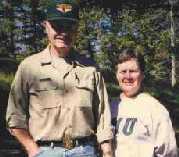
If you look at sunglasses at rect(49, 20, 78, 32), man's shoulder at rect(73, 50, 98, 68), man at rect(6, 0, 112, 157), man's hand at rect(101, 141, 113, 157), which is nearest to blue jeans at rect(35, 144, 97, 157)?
man at rect(6, 0, 112, 157)

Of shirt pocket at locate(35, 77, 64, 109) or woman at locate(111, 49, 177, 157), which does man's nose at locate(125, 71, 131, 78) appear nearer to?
woman at locate(111, 49, 177, 157)

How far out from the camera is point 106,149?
4.20 m

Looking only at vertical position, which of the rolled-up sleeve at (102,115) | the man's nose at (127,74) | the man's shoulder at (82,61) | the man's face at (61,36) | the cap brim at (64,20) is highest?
the cap brim at (64,20)

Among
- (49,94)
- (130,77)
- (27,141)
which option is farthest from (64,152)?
(130,77)

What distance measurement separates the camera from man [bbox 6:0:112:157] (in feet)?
13.6

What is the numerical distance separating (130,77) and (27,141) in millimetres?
888

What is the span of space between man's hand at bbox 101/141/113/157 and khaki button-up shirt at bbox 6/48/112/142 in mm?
47

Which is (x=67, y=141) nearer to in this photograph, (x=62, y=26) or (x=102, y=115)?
(x=102, y=115)

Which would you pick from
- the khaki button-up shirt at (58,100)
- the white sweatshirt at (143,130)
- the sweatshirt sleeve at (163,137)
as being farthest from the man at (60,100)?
the sweatshirt sleeve at (163,137)

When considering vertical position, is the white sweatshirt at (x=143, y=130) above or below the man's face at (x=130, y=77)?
below

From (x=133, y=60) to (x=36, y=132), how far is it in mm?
902

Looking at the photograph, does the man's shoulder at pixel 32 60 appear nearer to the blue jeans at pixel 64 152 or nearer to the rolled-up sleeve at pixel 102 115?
the rolled-up sleeve at pixel 102 115

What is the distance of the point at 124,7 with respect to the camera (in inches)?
689

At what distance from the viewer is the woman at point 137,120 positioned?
14.5 feet
